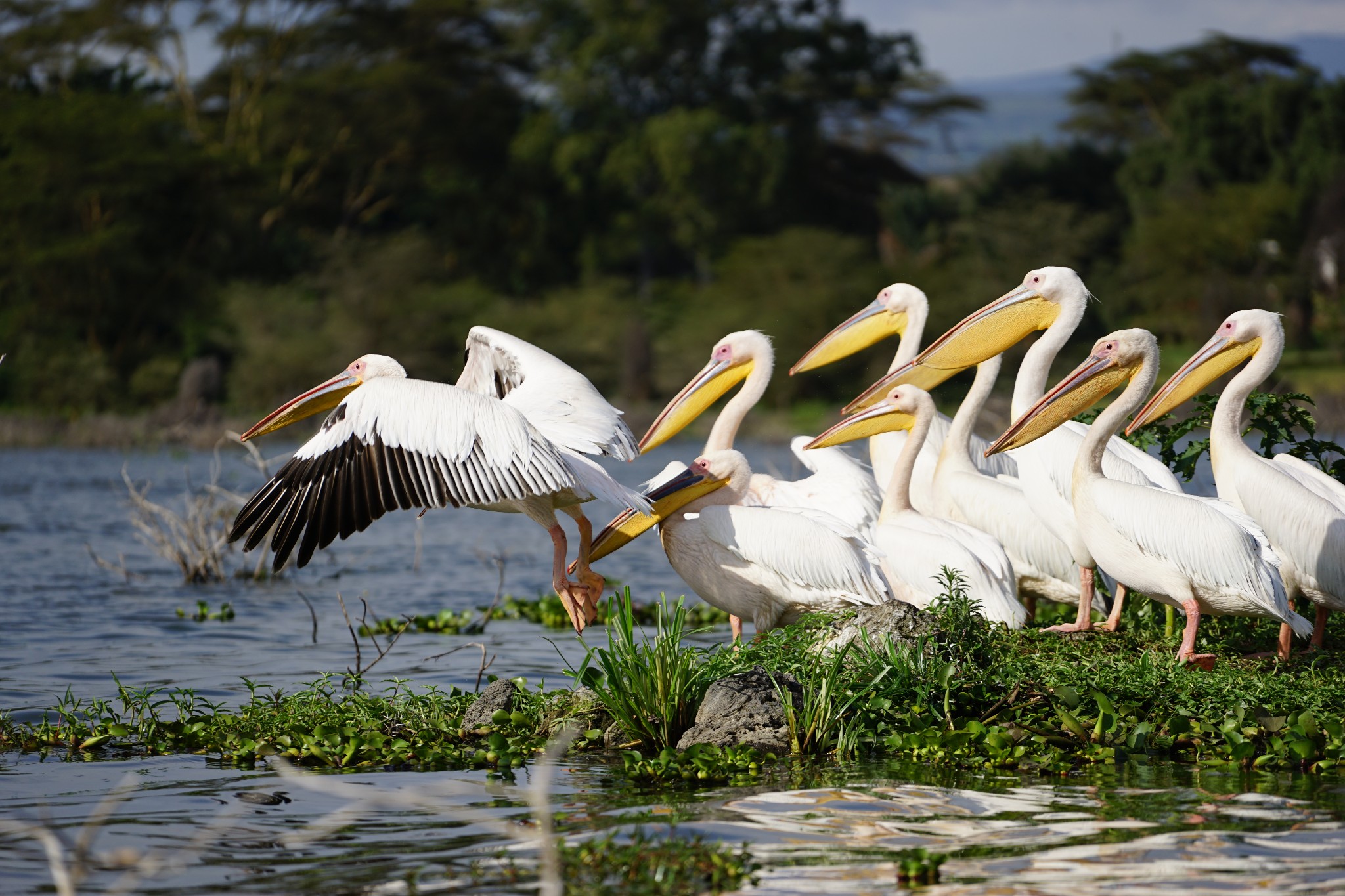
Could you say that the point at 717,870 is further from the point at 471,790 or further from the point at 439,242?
the point at 439,242

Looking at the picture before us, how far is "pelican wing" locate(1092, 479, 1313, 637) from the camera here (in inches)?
201

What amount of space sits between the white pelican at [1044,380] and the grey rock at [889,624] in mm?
1227

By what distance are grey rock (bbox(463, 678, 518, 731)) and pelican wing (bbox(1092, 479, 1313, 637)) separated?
6.99 feet

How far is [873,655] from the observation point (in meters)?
4.88

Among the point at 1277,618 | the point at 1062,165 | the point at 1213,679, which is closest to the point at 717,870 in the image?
the point at 1213,679

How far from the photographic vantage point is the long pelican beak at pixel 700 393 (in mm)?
6777

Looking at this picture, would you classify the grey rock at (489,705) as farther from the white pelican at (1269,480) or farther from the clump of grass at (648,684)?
the white pelican at (1269,480)

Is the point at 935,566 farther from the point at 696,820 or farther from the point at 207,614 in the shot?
the point at 207,614

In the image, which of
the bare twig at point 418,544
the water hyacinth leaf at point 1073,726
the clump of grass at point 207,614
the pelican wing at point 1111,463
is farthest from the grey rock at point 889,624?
the clump of grass at point 207,614

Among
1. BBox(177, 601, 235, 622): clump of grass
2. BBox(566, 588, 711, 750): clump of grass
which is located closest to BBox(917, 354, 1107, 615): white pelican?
BBox(566, 588, 711, 750): clump of grass

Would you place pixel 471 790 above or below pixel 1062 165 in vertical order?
below

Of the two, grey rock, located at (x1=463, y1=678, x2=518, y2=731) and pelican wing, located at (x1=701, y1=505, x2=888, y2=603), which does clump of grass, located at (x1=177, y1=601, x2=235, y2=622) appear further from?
pelican wing, located at (x1=701, y1=505, x2=888, y2=603)

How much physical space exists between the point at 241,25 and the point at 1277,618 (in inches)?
1453

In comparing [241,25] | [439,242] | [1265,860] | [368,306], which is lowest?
[1265,860]
